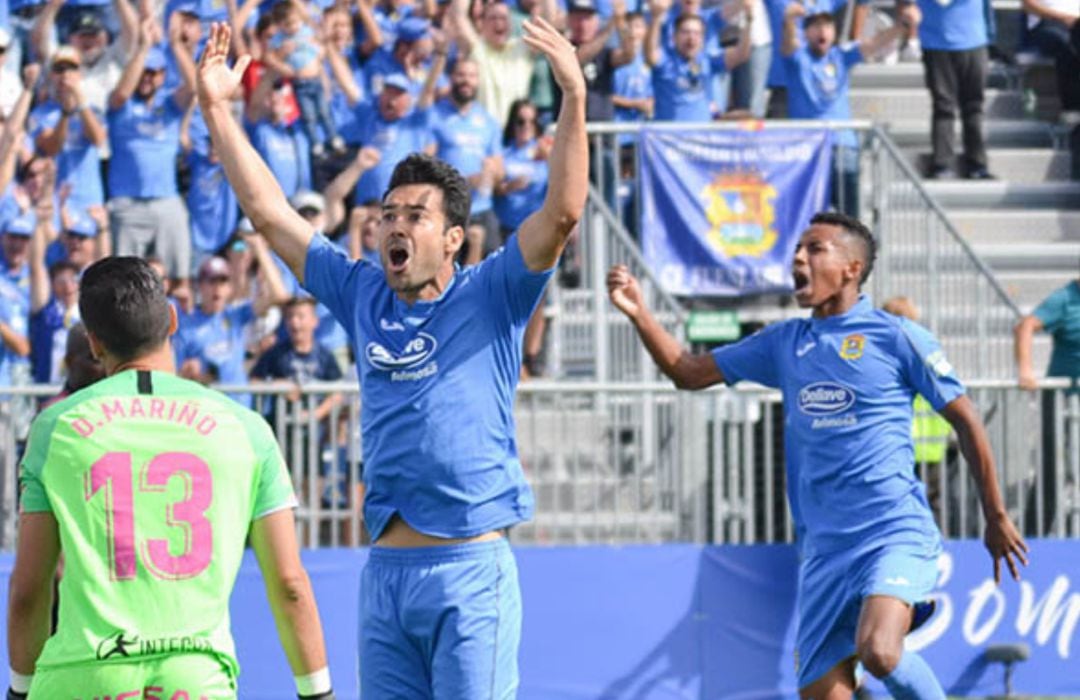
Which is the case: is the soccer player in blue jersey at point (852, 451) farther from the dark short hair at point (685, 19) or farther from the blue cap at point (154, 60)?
the dark short hair at point (685, 19)

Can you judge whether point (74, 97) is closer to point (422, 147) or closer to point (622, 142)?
point (422, 147)

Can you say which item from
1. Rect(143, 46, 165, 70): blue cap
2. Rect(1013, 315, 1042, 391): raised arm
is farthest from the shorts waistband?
Rect(143, 46, 165, 70): blue cap

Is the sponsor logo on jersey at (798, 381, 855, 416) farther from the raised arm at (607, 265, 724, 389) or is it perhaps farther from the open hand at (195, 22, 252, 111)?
the open hand at (195, 22, 252, 111)

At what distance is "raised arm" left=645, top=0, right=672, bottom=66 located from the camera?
17.3m

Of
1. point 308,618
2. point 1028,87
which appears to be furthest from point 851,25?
point 308,618

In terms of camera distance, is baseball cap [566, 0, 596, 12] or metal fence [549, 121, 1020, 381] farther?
baseball cap [566, 0, 596, 12]

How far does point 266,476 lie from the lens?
229 inches

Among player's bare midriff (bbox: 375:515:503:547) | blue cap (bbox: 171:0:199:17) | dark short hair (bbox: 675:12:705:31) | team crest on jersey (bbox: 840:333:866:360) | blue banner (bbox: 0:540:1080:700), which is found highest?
blue cap (bbox: 171:0:199:17)

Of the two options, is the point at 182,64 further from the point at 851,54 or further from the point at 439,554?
the point at 439,554

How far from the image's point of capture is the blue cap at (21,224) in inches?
574

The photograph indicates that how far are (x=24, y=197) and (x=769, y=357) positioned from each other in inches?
250

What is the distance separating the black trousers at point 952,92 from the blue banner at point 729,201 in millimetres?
2139

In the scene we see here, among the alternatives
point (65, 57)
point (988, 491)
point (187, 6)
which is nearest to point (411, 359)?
point (988, 491)

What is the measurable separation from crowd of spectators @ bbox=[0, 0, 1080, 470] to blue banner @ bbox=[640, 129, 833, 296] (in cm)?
34
